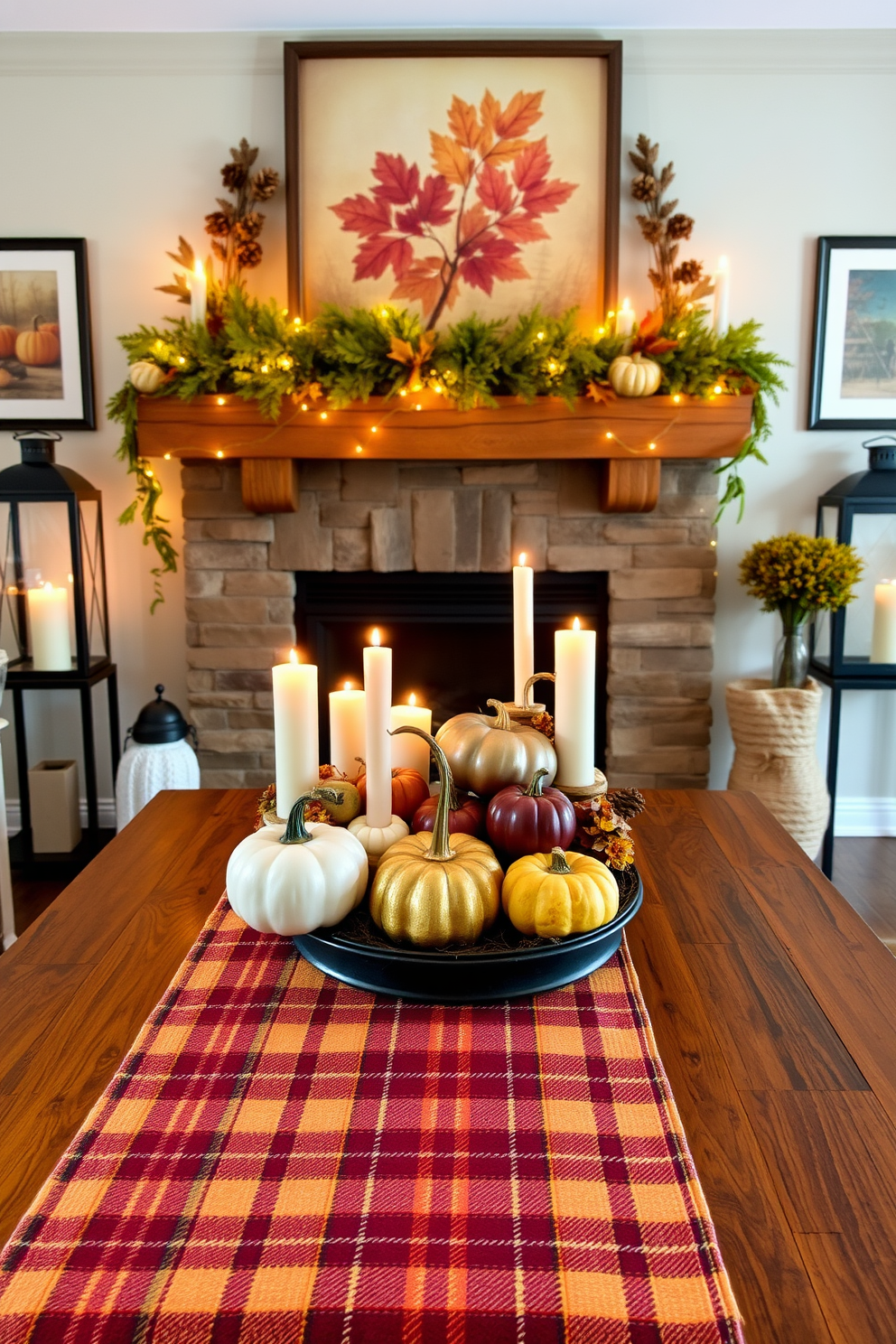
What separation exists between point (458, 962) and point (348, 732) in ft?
1.13

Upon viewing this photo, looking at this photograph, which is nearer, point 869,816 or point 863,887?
point 863,887

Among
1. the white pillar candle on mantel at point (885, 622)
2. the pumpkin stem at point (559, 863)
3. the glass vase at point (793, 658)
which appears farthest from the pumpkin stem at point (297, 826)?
the white pillar candle on mantel at point (885, 622)

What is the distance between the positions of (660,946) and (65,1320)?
69cm

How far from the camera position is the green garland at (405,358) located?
2531 millimetres

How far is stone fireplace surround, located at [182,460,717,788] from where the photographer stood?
285 centimetres

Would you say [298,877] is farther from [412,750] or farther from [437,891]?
[412,750]

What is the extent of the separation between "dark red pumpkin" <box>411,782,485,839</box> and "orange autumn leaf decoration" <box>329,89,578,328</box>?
6.81 feet

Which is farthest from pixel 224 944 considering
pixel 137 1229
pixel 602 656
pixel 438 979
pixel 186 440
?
pixel 602 656

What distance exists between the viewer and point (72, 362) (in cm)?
292

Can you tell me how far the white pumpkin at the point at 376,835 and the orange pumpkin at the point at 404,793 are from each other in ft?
0.14

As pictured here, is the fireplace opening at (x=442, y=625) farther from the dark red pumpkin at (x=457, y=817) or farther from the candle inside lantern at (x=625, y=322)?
the dark red pumpkin at (x=457, y=817)

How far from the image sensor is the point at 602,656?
9.85 ft

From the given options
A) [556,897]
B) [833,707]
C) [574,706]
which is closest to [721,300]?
[833,707]

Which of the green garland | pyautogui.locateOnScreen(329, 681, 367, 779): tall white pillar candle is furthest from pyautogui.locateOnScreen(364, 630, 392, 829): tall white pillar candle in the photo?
the green garland
